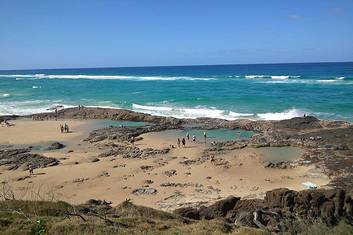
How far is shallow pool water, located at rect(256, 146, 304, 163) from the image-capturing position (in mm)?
25500

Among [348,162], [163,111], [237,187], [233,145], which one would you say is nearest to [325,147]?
[348,162]

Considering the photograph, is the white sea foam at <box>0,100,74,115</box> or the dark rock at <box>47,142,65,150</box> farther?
the white sea foam at <box>0,100,74,115</box>

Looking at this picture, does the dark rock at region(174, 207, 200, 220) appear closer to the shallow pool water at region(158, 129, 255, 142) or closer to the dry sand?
the dry sand

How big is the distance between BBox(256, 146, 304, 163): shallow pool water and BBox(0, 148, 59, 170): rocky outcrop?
13.0m

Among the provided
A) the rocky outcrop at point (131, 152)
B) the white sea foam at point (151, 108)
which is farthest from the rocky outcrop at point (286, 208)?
the white sea foam at point (151, 108)

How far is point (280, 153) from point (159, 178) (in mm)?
8855

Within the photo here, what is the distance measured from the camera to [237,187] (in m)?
20.7

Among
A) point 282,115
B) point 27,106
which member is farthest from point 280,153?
point 27,106

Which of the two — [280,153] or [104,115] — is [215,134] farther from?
[104,115]

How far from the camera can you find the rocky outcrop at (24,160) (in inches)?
994

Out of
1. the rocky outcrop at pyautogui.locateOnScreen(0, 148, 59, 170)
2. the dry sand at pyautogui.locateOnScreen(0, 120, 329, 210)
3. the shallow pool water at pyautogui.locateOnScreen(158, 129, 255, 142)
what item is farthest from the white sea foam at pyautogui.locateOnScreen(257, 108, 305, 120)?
the rocky outcrop at pyautogui.locateOnScreen(0, 148, 59, 170)

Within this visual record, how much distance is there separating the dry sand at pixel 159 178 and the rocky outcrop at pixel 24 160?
70 cm

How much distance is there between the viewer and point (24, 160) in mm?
26188

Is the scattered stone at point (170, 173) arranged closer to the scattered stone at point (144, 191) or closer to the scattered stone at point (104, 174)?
the scattered stone at point (144, 191)
